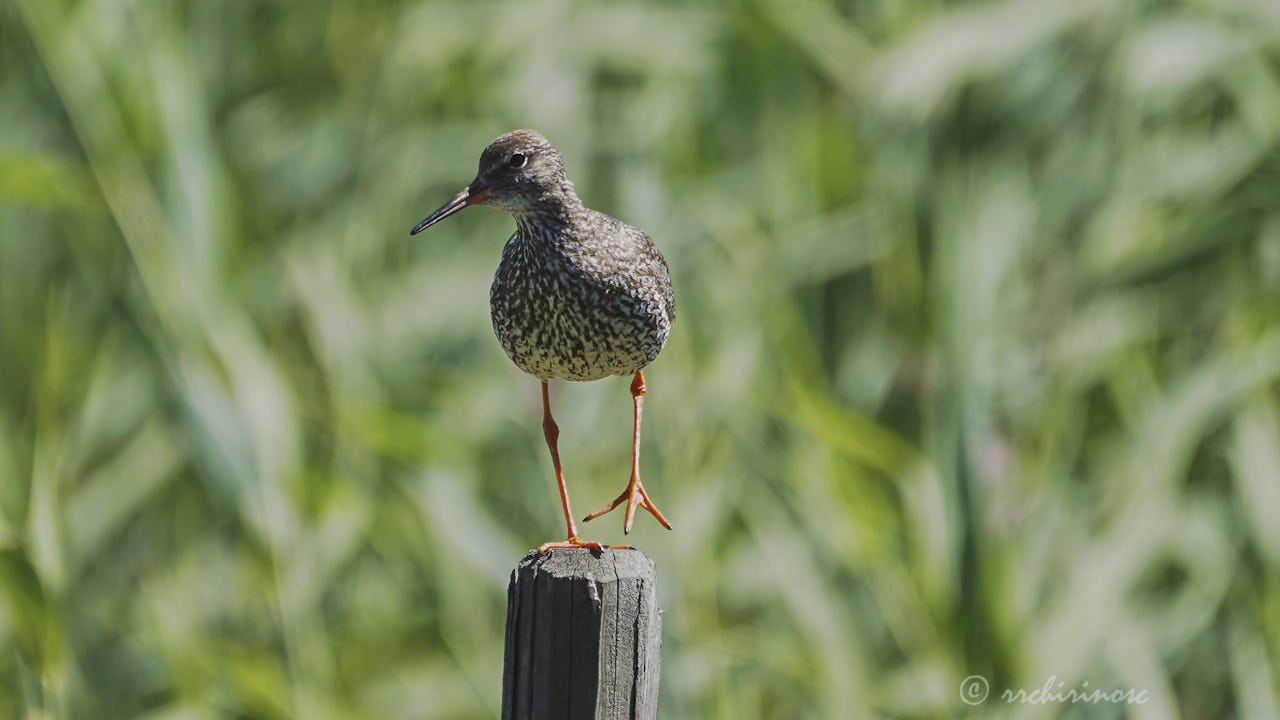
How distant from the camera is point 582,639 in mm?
2977

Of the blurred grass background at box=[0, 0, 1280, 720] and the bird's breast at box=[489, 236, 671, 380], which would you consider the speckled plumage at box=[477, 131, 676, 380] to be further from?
the blurred grass background at box=[0, 0, 1280, 720]

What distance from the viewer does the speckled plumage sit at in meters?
3.34

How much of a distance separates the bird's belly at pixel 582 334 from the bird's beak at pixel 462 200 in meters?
0.25

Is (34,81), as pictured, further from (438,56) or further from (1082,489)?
(1082,489)

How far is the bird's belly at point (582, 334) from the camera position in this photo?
10.9ft

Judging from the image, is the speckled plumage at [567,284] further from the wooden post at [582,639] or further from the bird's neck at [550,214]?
the wooden post at [582,639]

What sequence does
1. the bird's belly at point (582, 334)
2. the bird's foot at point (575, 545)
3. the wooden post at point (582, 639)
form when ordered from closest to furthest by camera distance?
the wooden post at point (582, 639)
the bird's foot at point (575, 545)
the bird's belly at point (582, 334)

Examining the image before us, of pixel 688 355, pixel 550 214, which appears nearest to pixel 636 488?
pixel 550 214

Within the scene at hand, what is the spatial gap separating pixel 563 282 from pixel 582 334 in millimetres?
143

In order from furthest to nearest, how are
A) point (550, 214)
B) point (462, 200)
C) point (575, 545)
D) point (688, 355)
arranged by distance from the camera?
point (688, 355)
point (550, 214)
point (462, 200)
point (575, 545)

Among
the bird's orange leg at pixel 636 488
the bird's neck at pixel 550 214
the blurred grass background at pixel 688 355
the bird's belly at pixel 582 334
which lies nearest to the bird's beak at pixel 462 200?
Answer: the bird's neck at pixel 550 214

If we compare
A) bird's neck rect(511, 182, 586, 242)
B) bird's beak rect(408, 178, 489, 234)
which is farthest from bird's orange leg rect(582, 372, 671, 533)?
bird's beak rect(408, 178, 489, 234)

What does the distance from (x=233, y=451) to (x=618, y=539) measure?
1.73m

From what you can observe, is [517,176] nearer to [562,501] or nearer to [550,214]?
[550,214]
